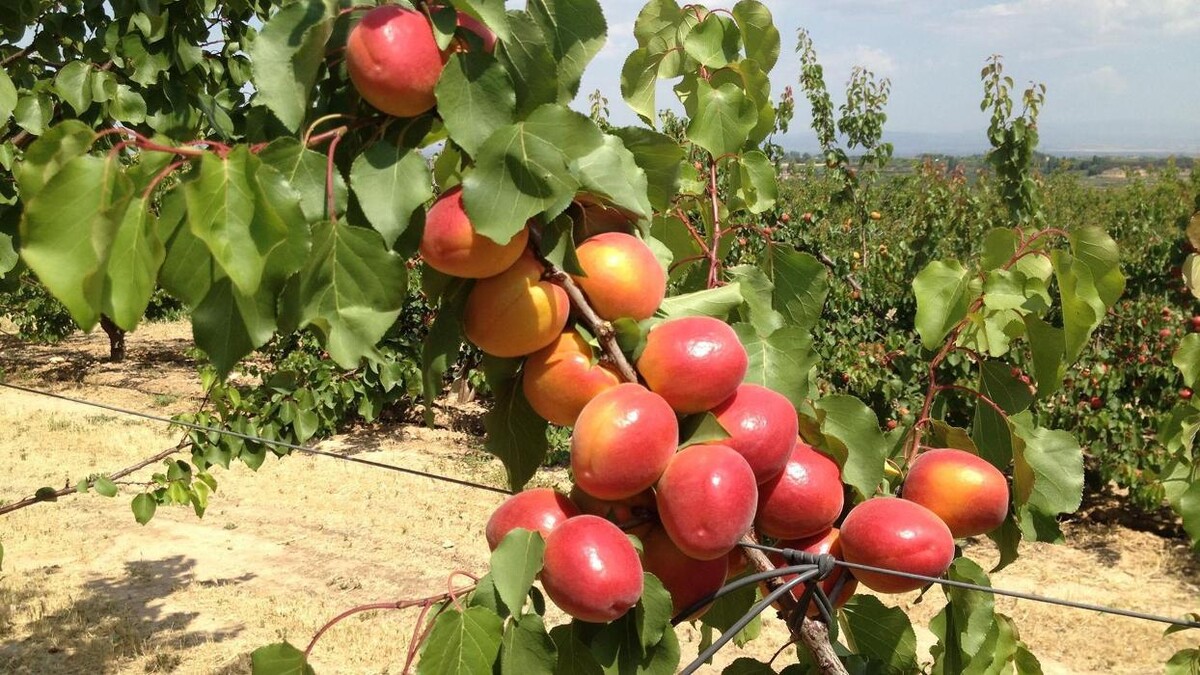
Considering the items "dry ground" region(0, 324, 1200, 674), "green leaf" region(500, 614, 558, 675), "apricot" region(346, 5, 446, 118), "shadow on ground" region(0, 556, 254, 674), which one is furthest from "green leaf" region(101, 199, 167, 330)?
"shadow on ground" region(0, 556, 254, 674)

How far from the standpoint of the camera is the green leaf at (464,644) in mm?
878

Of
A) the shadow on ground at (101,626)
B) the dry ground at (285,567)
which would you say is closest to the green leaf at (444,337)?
the dry ground at (285,567)

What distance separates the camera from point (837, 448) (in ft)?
3.52

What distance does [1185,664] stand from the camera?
183 centimetres

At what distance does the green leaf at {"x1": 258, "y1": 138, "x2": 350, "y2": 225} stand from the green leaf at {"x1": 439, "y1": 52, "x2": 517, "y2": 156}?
0.12 metres

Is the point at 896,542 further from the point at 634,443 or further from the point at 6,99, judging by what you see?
the point at 6,99

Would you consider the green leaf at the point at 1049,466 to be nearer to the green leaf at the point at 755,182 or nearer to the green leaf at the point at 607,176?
the green leaf at the point at 755,182

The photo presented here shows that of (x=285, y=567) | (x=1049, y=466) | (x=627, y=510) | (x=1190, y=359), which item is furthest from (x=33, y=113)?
(x=285, y=567)

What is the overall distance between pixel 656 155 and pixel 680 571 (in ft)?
1.57

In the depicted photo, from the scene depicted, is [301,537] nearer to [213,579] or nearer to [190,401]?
[213,579]

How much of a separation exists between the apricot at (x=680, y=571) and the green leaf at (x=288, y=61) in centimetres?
56

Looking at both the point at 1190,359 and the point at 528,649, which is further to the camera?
the point at 1190,359

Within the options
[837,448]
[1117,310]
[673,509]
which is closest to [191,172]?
[673,509]

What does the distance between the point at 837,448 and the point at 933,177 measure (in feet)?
28.2
